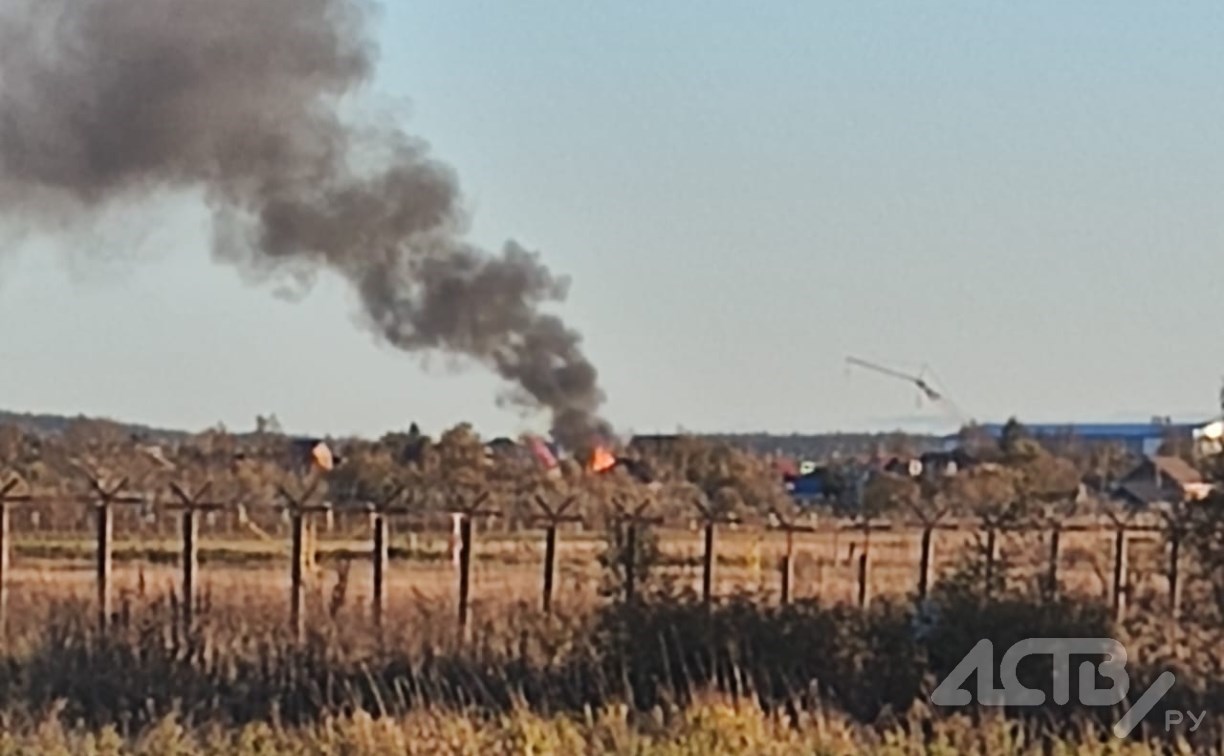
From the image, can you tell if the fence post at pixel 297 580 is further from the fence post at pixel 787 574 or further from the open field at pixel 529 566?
the fence post at pixel 787 574

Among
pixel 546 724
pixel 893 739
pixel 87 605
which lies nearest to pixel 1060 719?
pixel 893 739

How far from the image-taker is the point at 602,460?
60406 millimetres

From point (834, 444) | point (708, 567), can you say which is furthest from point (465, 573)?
point (834, 444)

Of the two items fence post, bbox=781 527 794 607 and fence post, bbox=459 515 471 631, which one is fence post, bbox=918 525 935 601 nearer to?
fence post, bbox=781 527 794 607

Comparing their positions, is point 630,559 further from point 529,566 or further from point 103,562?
point 529,566

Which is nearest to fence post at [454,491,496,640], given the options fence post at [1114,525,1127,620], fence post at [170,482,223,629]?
fence post at [170,482,223,629]

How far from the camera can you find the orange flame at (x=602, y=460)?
5928 centimetres

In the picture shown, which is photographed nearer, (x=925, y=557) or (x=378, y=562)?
(x=378, y=562)

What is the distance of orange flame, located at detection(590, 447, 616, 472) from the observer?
194 ft

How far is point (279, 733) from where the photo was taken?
591 inches

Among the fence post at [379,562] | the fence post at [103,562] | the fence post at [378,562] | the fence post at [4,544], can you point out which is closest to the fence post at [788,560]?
the fence post at [379,562]

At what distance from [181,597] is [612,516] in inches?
183

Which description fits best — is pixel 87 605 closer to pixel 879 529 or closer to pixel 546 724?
pixel 546 724

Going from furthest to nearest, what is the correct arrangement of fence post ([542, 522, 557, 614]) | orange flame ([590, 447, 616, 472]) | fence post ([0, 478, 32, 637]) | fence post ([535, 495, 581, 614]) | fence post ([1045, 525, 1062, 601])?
orange flame ([590, 447, 616, 472])
fence post ([535, 495, 581, 614])
fence post ([542, 522, 557, 614])
fence post ([0, 478, 32, 637])
fence post ([1045, 525, 1062, 601])
